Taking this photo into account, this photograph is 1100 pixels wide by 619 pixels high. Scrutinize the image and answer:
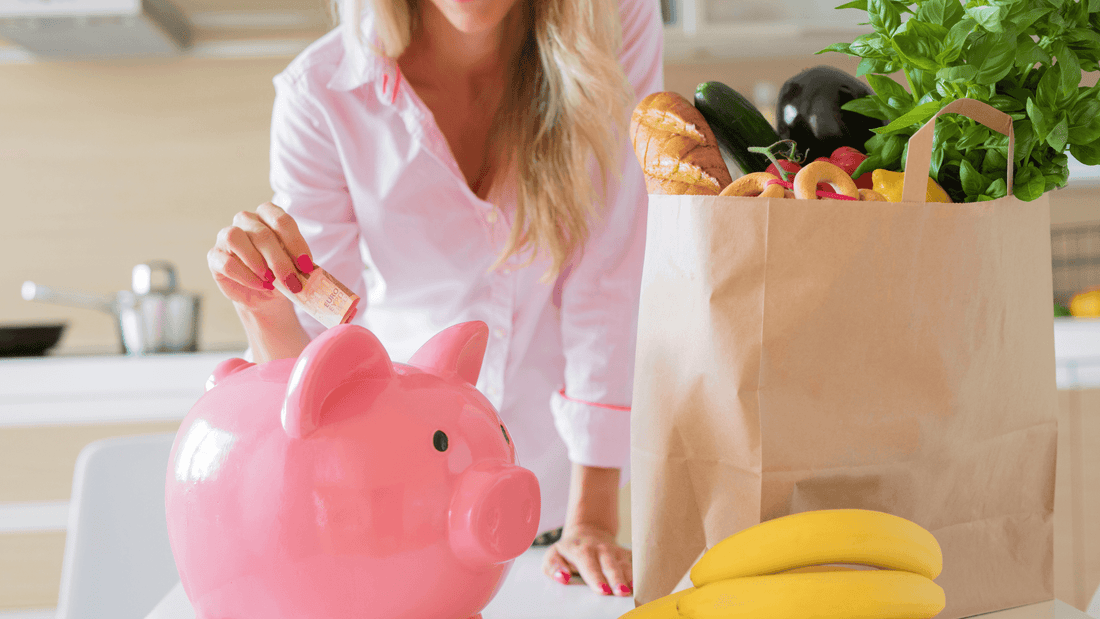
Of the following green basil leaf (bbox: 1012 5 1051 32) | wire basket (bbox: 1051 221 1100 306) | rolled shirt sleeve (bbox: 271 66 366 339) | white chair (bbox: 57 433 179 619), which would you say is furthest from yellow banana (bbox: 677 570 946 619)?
wire basket (bbox: 1051 221 1100 306)

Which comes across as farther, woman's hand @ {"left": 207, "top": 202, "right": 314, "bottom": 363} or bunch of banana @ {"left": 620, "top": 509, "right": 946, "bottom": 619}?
woman's hand @ {"left": 207, "top": 202, "right": 314, "bottom": 363}

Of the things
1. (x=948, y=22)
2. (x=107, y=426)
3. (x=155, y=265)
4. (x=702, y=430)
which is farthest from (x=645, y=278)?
(x=155, y=265)

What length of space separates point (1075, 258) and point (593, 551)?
8.40 feet

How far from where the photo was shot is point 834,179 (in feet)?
1.61

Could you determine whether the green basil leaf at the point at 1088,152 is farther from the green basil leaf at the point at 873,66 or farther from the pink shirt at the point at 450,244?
the pink shirt at the point at 450,244

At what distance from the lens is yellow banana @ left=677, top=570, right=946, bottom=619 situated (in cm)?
40

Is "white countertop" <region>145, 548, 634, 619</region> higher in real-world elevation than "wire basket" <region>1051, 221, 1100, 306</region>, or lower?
lower

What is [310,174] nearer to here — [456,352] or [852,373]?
[456,352]

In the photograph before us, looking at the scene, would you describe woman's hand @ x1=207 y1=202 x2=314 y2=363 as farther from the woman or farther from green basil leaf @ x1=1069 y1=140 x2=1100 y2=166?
green basil leaf @ x1=1069 y1=140 x2=1100 y2=166

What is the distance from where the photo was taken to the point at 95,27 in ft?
7.15

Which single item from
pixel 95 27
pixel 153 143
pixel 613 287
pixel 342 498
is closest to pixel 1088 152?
pixel 342 498

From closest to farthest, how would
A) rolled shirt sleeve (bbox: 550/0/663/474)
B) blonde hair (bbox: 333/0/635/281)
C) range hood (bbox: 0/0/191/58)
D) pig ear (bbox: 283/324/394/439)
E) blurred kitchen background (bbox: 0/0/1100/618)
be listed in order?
pig ear (bbox: 283/324/394/439)
blonde hair (bbox: 333/0/635/281)
rolled shirt sleeve (bbox: 550/0/663/474)
range hood (bbox: 0/0/191/58)
blurred kitchen background (bbox: 0/0/1100/618)

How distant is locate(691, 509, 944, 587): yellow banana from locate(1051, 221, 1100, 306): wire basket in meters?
2.57

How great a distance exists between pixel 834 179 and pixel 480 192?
60 cm
